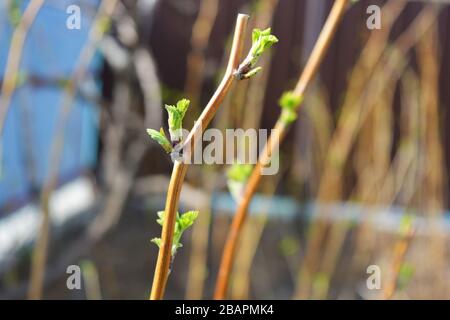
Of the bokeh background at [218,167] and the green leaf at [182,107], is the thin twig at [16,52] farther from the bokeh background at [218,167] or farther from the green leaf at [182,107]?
the green leaf at [182,107]

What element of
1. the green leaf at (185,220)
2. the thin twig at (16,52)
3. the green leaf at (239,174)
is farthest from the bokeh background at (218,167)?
the green leaf at (185,220)

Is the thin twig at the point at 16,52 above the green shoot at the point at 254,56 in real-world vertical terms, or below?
above

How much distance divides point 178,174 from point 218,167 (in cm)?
250

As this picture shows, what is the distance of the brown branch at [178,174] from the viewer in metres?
0.36

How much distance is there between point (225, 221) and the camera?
274 cm

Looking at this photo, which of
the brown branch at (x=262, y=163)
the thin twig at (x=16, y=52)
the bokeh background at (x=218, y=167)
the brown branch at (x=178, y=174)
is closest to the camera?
the brown branch at (x=178, y=174)

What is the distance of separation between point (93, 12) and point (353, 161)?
5.93 feet

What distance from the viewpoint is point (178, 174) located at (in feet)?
1.17

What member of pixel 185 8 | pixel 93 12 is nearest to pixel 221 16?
pixel 185 8

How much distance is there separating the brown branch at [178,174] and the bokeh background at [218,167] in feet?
1.92

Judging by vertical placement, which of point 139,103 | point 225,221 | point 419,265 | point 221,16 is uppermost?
point 221,16

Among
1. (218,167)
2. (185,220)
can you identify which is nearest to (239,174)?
(185,220)

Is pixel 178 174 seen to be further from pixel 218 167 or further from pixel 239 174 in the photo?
pixel 218 167
